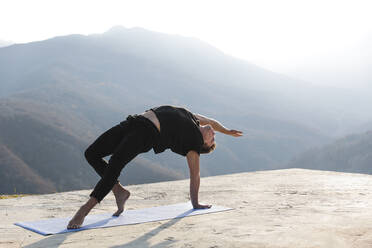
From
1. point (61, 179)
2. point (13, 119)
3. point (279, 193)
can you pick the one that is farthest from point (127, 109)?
point (279, 193)

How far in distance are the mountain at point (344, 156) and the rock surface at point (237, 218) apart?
301ft

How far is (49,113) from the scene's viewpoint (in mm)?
119875

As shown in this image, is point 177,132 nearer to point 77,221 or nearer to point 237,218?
point 237,218

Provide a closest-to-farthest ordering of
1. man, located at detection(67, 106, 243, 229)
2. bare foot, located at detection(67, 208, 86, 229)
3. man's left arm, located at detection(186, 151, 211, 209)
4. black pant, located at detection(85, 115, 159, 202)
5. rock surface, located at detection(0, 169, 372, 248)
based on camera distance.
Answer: rock surface, located at detection(0, 169, 372, 248) < bare foot, located at detection(67, 208, 86, 229) < black pant, located at detection(85, 115, 159, 202) < man, located at detection(67, 106, 243, 229) < man's left arm, located at detection(186, 151, 211, 209)

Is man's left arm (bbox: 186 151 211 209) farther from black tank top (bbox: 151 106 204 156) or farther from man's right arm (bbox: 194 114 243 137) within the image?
man's right arm (bbox: 194 114 243 137)

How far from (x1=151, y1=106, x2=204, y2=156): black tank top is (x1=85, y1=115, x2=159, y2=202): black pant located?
0.11 meters

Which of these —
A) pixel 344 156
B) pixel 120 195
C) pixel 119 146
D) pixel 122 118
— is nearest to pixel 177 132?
pixel 119 146

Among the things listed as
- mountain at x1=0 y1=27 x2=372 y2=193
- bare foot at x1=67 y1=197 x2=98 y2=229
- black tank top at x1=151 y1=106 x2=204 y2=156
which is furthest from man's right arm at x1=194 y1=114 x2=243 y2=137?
mountain at x1=0 y1=27 x2=372 y2=193

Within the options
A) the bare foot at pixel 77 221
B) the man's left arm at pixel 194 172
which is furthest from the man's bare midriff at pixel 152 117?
the bare foot at pixel 77 221

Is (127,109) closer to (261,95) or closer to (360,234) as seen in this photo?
(261,95)

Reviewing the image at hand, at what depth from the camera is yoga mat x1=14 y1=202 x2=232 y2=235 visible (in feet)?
12.1

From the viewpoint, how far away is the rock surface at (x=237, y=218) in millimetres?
3068

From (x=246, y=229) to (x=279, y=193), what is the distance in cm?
264

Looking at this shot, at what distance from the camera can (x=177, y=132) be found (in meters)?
4.23
